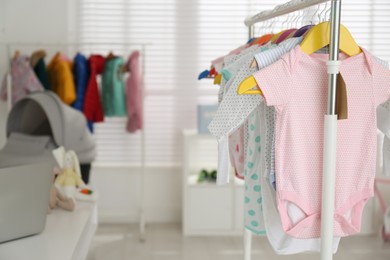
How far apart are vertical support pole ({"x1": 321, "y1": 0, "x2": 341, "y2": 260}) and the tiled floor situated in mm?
2036

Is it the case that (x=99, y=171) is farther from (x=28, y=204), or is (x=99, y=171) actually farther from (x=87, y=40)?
(x=28, y=204)

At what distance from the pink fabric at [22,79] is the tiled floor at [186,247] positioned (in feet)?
3.78

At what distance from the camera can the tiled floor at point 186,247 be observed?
3.87 m

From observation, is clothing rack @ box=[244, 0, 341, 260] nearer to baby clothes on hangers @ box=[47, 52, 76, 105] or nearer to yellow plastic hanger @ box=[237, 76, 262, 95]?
yellow plastic hanger @ box=[237, 76, 262, 95]

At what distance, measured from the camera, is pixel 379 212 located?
4531mm

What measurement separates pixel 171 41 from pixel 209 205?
51.6 inches

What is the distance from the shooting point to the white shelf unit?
14.1 feet

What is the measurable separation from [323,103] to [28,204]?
1178 millimetres

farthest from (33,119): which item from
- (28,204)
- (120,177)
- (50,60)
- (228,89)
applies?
(228,89)

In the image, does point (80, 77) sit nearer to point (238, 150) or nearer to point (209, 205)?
point (209, 205)

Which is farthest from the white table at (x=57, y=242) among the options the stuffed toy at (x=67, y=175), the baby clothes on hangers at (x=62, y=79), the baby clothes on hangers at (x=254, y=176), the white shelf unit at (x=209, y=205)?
the white shelf unit at (x=209, y=205)

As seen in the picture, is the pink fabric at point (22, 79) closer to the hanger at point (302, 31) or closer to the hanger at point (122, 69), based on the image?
the hanger at point (122, 69)

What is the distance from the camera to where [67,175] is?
3070 millimetres

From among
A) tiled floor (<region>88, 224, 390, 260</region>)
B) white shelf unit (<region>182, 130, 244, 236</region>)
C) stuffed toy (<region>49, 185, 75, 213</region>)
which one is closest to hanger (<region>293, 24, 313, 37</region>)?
stuffed toy (<region>49, 185, 75, 213</region>)
